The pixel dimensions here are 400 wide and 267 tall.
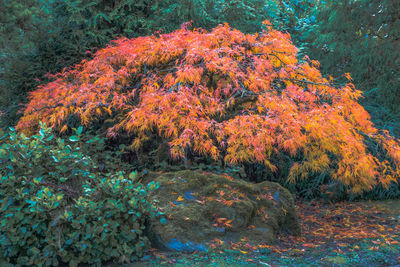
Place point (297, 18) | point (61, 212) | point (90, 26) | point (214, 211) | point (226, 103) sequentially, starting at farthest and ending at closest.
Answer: point (297, 18)
point (90, 26)
point (226, 103)
point (214, 211)
point (61, 212)

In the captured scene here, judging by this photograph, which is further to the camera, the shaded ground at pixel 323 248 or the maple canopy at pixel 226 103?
the maple canopy at pixel 226 103

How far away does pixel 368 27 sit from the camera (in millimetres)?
8961

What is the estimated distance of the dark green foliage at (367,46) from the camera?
834 cm

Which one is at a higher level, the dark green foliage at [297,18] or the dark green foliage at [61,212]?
the dark green foliage at [297,18]

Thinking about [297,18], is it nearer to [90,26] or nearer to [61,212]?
[90,26]

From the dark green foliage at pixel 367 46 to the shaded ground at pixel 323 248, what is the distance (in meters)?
3.80

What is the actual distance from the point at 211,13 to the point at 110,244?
23.8ft

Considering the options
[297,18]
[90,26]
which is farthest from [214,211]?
[297,18]

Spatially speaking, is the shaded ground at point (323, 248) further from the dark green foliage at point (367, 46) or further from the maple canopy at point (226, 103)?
the dark green foliage at point (367, 46)

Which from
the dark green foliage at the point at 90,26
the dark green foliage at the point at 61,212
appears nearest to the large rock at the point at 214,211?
the dark green foliage at the point at 61,212

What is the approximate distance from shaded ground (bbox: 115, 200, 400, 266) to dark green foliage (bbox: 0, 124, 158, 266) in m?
0.34

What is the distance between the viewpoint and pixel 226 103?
4.46 m

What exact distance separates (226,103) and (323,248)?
1.96 m

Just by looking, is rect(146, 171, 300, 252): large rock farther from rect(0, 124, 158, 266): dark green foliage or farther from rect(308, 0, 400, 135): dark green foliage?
rect(308, 0, 400, 135): dark green foliage
